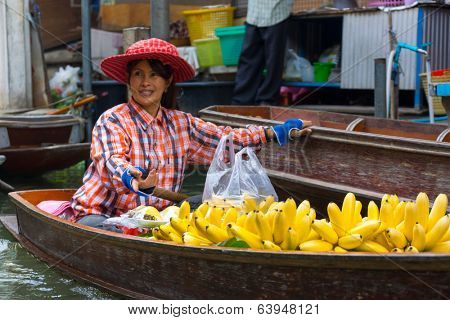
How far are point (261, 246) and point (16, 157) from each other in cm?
503

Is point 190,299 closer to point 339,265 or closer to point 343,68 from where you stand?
point 339,265

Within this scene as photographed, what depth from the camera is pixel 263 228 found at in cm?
391

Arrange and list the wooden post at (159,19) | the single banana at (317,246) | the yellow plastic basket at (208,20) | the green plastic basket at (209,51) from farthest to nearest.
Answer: the yellow plastic basket at (208,20)
the green plastic basket at (209,51)
the wooden post at (159,19)
the single banana at (317,246)

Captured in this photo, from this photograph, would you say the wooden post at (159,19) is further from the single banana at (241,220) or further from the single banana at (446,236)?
the single banana at (446,236)

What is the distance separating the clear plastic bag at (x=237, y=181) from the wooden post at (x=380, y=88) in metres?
3.12

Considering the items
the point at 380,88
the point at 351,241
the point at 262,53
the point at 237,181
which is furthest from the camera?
the point at 262,53

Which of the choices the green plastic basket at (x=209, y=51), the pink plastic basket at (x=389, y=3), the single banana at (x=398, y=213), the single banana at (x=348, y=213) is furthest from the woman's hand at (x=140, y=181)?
the green plastic basket at (x=209, y=51)

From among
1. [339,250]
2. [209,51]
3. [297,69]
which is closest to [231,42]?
[209,51]

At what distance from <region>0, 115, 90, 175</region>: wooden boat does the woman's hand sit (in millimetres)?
4254

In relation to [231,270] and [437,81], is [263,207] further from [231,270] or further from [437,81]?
[437,81]

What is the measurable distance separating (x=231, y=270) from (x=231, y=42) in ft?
22.0

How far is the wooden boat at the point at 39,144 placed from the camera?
837 centimetres

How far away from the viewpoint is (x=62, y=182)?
9211 mm

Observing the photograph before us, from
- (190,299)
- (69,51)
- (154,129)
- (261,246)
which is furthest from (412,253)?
(69,51)
